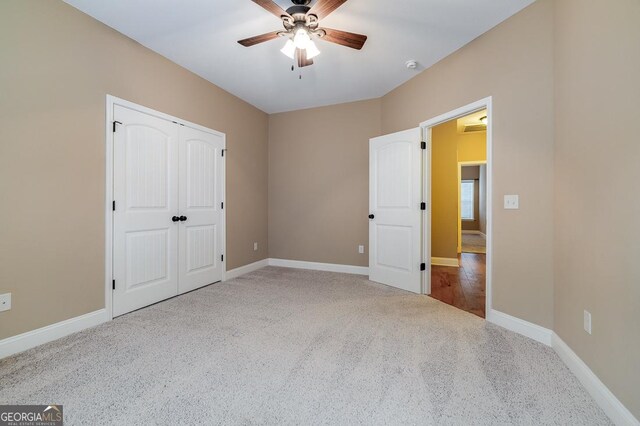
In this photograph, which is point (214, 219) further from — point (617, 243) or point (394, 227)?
point (617, 243)

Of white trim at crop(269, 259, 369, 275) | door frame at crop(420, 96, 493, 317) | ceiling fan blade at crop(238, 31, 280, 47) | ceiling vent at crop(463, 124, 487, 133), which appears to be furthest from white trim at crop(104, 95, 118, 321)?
ceiling vent at crop(463, 124, 487, 133)

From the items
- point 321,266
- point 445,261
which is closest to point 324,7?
point 321,266

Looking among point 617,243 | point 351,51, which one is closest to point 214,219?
point 351,51

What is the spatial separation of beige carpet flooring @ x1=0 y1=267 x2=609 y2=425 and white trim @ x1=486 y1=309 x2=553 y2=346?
8 cm

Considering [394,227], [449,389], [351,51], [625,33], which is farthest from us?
[394,227]

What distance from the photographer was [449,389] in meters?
1.61

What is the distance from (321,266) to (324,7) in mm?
3583

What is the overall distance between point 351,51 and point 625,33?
2126 millimetres

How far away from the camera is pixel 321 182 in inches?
184

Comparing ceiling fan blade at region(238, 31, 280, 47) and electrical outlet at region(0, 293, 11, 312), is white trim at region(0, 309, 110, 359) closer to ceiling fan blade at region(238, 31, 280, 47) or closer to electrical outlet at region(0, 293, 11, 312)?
electrical outlet at region(0, 293, 11, 312)

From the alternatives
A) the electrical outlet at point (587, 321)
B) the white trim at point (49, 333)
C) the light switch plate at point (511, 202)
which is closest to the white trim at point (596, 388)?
the electrical outlet at point (587, 321)

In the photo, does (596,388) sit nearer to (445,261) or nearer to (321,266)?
(321,266)

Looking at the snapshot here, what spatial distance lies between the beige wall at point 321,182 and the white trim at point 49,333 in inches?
111

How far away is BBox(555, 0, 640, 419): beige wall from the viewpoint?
133 cm
